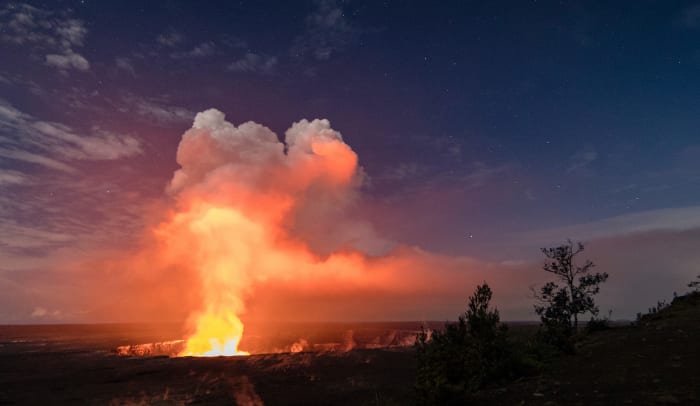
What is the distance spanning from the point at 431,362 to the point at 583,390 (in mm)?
4559

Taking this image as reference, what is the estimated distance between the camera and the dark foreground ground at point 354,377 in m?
12.2

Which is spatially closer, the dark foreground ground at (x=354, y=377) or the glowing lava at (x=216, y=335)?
the dark foreground ground at (x=354, y=377)

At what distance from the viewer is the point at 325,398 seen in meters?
18.8

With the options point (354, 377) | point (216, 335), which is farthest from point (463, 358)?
point (216, 335)

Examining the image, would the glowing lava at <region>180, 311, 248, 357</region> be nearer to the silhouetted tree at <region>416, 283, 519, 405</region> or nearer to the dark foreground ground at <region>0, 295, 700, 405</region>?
the dark foreground ground at <region>0, 295, 700, 405</region>

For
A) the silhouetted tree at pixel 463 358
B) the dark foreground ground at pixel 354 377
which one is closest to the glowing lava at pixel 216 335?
the dark foreground ground at pixel 354 377

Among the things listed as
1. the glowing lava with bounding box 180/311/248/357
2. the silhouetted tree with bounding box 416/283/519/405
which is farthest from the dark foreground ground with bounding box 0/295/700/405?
the glowing lava with bounding box 180/311/248/357

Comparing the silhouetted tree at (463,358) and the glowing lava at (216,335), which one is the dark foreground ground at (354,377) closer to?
the silhouetted tree at (463,358)

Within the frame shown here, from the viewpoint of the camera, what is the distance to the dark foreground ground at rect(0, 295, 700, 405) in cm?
1218

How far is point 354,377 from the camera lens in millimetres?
24141

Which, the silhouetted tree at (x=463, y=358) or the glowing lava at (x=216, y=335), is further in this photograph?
the glowing lava at (x=216, y=335)

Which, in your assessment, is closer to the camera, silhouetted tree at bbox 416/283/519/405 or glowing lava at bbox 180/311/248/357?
silhouetted tree at bbox 416/283/519/405

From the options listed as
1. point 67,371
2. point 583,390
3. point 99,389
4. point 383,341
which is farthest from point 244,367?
point 383,341

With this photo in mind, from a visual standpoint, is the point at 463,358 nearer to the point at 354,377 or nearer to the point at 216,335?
the point at 354,377
